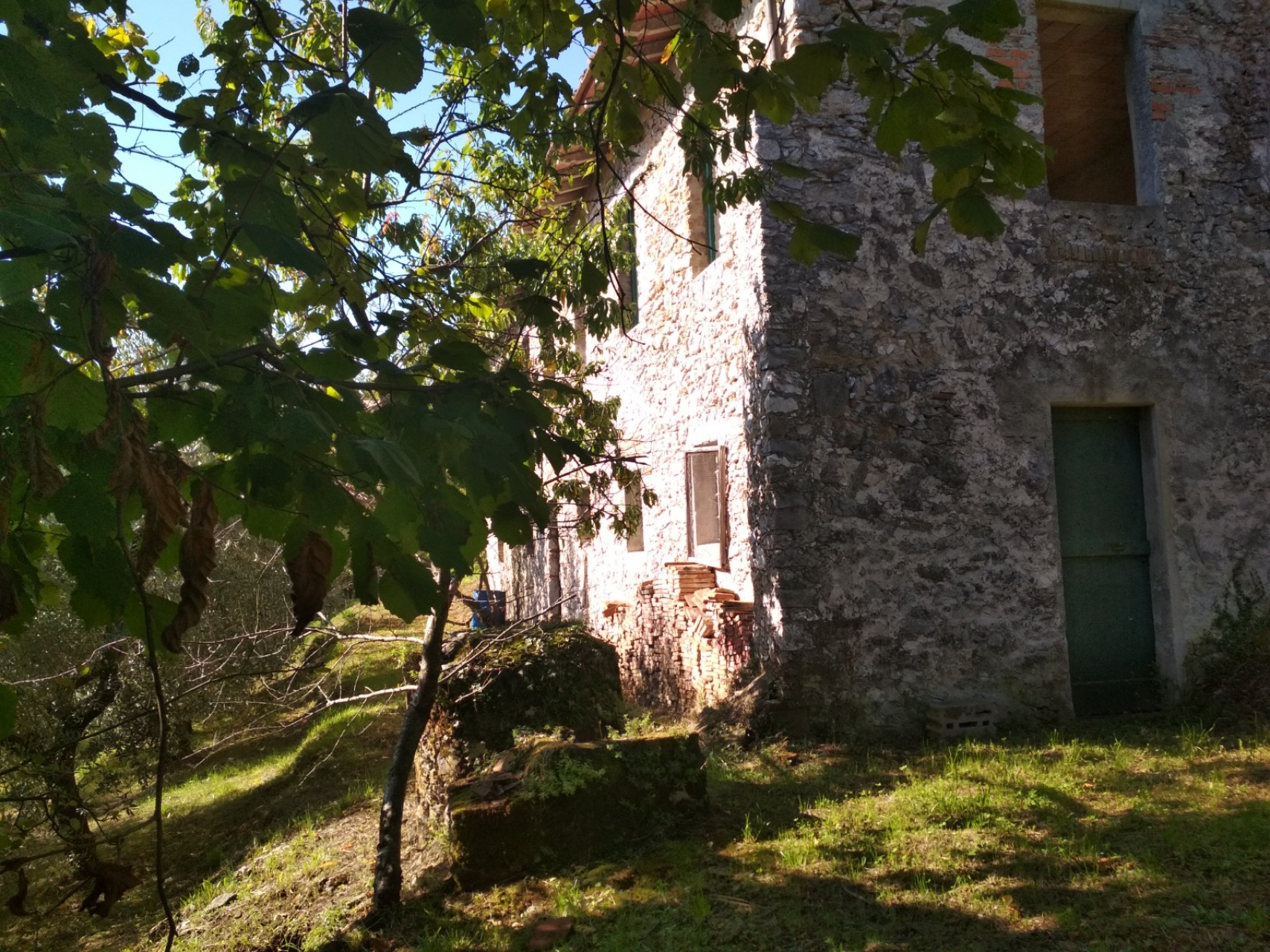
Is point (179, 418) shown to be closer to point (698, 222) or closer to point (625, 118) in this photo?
point (625, 118)

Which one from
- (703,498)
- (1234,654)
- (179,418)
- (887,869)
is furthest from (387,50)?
(1234,654)

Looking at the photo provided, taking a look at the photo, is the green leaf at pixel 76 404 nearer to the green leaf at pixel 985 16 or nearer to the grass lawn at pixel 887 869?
the green leaf at pixel 985 16

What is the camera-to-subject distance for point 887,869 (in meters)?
4.05

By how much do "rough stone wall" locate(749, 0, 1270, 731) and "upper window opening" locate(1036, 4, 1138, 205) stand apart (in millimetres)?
417

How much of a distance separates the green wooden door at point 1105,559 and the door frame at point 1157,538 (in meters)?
0.04

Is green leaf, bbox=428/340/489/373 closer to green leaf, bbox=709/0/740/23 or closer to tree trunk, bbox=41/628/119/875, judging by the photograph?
green leaf, bbox=709/0/740/23

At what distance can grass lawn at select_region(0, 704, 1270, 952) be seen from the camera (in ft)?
11.6

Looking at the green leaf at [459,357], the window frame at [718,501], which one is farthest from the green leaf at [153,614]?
the window frame at [718,501]

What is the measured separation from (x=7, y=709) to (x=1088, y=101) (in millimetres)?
8866

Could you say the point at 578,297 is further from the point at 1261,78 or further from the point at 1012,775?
the point at 1261,78

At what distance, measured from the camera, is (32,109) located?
6.19 feet

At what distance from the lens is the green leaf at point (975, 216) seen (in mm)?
2279

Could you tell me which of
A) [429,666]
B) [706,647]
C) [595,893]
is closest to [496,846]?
[595,893]

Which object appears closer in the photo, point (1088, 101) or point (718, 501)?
point (718, 501)
